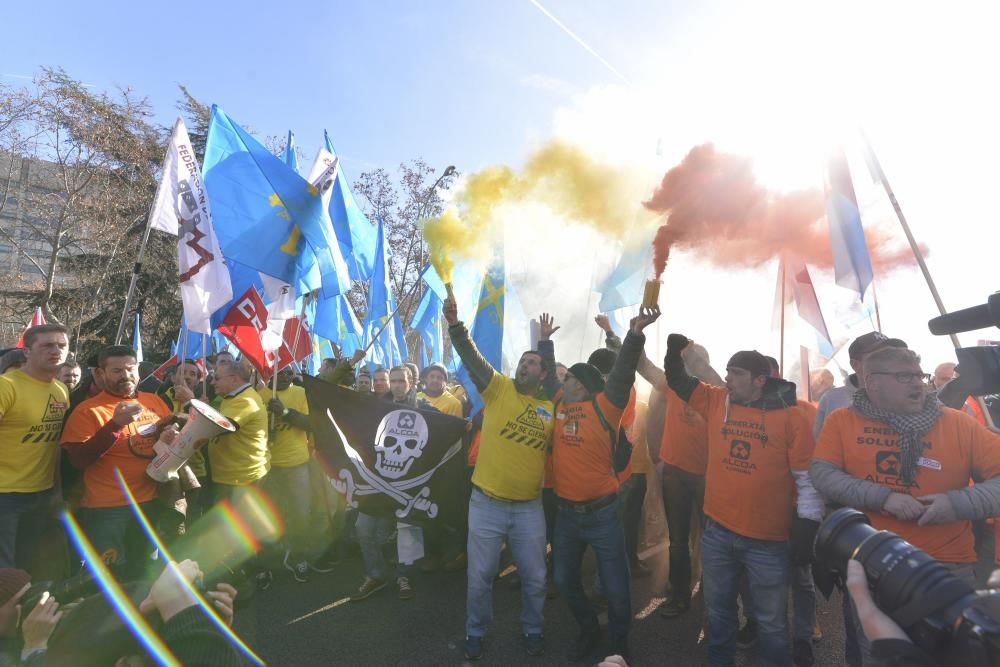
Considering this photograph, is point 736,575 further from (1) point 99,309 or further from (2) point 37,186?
(1) point 99,309

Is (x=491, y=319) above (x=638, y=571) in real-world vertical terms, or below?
above

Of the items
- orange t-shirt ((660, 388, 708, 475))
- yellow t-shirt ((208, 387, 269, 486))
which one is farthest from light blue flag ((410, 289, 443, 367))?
orange t-shirt ((660, 388, 708, 475))

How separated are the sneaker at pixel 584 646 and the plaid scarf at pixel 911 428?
7.45 ft

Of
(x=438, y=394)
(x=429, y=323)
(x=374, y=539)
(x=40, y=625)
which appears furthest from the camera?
(x=429, y=323)

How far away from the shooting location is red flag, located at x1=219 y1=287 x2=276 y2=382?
6.34m

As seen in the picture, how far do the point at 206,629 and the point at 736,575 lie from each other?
2988 mm

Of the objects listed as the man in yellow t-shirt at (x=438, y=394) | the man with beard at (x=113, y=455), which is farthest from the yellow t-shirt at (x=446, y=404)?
the man with beard at (x=113, y=455)

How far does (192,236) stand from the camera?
5.60 metres

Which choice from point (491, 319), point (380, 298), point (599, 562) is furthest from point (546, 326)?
point (380, 298)

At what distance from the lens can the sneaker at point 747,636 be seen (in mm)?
4219

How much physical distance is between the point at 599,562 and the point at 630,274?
359 centimetres

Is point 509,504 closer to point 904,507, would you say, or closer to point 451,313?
point 451,313

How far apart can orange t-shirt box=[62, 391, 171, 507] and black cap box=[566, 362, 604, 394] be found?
3131 millimetres

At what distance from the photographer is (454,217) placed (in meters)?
7.75
